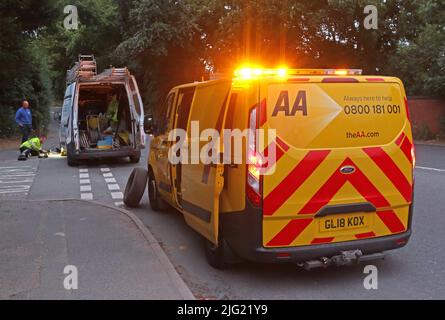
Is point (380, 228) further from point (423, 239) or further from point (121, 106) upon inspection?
point (121, 106)

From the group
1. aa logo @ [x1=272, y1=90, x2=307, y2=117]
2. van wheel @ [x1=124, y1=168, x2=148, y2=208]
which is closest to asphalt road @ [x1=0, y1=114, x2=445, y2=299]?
van wheel @ [x1=124, y1=168, x2=148, y2=208]

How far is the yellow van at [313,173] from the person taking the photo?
4.86 m

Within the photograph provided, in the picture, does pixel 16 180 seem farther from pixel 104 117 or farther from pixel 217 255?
pixel 217 255

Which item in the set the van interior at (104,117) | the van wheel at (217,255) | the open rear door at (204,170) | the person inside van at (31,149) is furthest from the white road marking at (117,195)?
the person inside van at (31,149)

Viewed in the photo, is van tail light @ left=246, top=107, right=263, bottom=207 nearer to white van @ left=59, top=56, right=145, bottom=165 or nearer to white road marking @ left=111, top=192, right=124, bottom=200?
white road marking @ left=111, top=192, right=124, bottom=200

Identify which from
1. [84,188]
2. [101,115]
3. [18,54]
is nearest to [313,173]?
[84,188]

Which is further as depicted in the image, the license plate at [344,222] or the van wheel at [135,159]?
the van wheel at [135,159]

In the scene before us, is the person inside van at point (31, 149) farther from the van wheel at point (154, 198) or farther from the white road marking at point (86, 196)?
the van wheel at point (154, 198)

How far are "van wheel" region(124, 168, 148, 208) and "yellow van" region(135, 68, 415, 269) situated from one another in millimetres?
3585

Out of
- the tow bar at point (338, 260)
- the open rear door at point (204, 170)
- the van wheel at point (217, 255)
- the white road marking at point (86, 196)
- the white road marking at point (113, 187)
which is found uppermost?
the open rear door at point (204, 170)

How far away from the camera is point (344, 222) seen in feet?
16.6

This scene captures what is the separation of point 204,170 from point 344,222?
1.54 metres

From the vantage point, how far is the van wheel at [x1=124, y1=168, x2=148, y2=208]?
→ 8.95m

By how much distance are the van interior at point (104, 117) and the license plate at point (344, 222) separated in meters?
11.0
